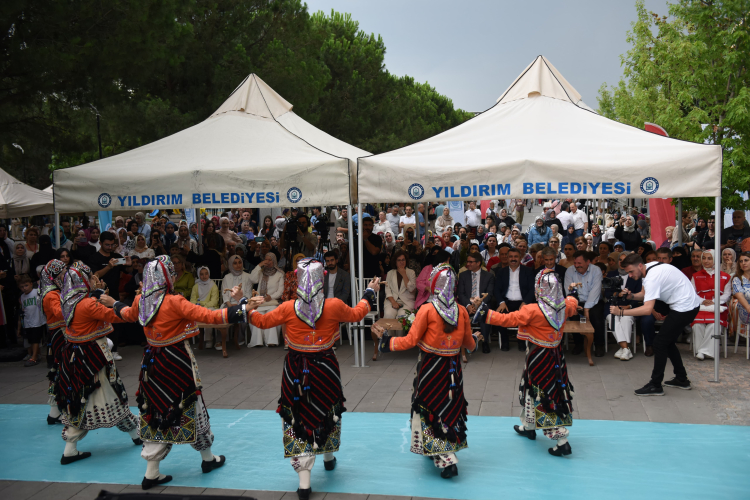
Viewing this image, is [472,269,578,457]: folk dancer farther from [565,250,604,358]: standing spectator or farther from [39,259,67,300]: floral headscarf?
[39,259,67,300]: floral headscarf

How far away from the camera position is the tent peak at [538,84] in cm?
902

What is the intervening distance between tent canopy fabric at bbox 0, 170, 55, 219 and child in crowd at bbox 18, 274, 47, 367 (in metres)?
3.06

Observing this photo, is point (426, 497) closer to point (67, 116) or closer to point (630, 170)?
point (630, 170)

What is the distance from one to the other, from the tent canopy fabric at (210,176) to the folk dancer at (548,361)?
3467mm

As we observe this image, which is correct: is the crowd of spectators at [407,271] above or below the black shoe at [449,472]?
above

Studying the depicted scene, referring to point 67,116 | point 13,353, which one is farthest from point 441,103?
point 13,353

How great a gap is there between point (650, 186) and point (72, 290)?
20.2 ft

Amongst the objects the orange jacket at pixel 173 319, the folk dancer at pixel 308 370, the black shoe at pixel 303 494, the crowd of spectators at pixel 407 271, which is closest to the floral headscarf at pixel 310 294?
the folk dancer at pixel 308 370

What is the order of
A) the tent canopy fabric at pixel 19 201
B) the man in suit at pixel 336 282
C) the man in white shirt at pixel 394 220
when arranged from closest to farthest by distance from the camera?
the man in suit at pixel 336 282
the tent canopy fabric at pixel 19 201
the man in white shirt at pixel 394 220

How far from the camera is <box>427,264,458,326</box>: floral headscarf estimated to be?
15.3 ft

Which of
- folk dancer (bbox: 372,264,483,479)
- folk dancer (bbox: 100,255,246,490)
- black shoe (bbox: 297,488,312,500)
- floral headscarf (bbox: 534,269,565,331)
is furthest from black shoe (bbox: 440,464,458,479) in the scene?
folk dancer (bbox: 100,255,246,490)

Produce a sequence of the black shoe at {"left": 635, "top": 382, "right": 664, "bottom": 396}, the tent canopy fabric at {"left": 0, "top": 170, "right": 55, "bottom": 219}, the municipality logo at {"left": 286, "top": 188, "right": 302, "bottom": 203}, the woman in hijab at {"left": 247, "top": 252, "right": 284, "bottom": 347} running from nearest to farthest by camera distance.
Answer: the black shoe at {"left": 635, "top": 382, "right": 664, "bottom": 396} < the municipality logo at {"left": 286, "top": 188, "right": 302, "bottom": 203} < the woman in hijab at {"left": 247, "top": 252, "right": 284, "bottom": 347} < the tent canopy fabric at {"left": 0, "top": 170, "right": 55, "bottom": 219}

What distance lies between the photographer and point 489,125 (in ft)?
28.6

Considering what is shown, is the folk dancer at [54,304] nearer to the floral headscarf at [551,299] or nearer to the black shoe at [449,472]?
the black shoe at [449,472]
